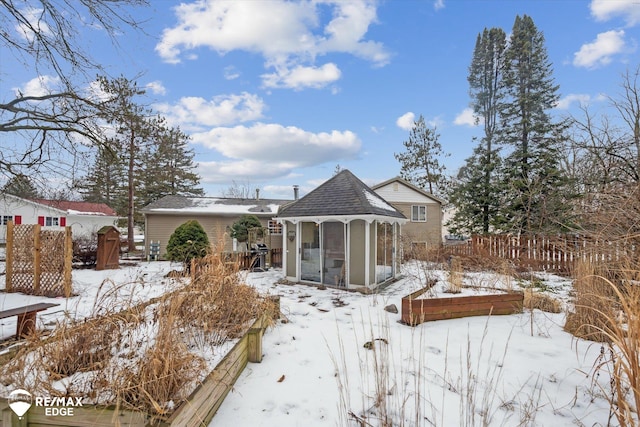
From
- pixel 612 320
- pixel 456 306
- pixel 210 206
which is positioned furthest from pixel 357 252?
pixel 210 206

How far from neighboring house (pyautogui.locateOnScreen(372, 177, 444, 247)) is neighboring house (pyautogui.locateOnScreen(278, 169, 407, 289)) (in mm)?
9796

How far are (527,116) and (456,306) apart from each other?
601 inches

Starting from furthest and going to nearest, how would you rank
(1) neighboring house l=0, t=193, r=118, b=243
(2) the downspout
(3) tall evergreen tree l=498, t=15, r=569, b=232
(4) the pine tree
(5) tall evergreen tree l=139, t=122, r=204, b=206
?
(5) tall evergreen tree l=139, t=122, r=204, b=206 < (1) neighboring house l=0, t=193, r=118, b=243 < (4) the pine tree < (3) tall evergreen tree l=498, t=15, r=569, b=232 < (2) the downspout

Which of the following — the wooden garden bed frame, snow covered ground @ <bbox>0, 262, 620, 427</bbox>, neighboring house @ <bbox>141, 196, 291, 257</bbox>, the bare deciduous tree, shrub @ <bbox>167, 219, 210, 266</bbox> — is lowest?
snow covered ground @ <bbox>0, 262, 620, 427</bbox>

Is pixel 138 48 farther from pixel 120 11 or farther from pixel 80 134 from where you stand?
pixel 80 134

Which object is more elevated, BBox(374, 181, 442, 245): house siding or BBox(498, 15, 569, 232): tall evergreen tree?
BBox(498, 15, 569, 232): tall evergreen tree

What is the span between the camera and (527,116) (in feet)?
51.1

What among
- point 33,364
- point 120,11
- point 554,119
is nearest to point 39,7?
point 120,11

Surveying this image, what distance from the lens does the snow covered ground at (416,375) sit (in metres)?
2.31

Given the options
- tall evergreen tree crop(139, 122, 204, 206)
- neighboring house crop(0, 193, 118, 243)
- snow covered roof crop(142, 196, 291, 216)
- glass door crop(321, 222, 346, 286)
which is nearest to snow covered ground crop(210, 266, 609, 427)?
glass door crop(321, 222, 346, 286)

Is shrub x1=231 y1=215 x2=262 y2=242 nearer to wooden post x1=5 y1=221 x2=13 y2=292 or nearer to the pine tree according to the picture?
wooden post x1=5 y1=221 x2=13 y2=292

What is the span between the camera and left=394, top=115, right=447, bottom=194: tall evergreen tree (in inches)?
878

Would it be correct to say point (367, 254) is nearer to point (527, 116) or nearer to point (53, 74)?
point (53, 74)

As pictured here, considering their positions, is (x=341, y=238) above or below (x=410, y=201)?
below
